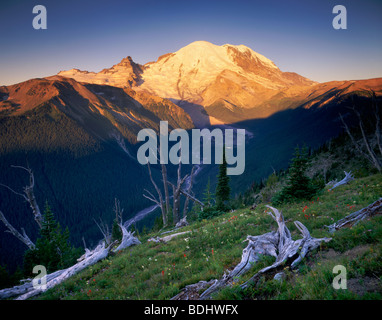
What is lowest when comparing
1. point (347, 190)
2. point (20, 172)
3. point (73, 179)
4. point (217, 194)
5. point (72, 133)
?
point (73, 179)

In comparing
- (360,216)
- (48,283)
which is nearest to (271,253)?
(360,216)

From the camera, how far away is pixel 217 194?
25766 millimetres

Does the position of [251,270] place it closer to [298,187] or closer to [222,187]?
[298,187]

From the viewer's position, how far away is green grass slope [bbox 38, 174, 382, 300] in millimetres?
3852

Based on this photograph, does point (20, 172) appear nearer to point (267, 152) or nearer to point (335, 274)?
point (335, 274)

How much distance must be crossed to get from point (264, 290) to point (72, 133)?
225751 mm

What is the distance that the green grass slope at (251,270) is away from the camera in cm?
385

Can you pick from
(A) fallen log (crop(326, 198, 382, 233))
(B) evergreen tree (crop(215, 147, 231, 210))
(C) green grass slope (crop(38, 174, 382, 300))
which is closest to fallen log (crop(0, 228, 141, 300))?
(C) green grass slope (crop(38, 174, 382, 300))

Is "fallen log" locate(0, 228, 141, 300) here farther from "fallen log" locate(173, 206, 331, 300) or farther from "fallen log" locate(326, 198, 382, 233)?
"fallen log" locate(326, 198, 382, 233)

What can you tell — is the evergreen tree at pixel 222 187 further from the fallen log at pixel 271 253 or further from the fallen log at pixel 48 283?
the fallen log at pixel 271 253

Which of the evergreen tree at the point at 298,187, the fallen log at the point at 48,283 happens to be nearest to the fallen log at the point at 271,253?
the fallen log at the point at 48,283
